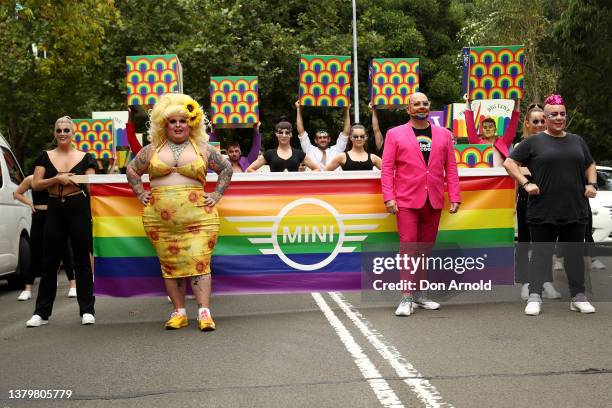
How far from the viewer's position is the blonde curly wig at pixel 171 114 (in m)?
7.73

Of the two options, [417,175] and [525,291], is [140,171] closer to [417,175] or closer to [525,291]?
[417,175]

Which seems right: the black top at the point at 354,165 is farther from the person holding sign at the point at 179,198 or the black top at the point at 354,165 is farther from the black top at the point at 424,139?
the person holding sign at the point at 179,198

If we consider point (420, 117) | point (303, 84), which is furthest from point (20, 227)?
point (420, 117)

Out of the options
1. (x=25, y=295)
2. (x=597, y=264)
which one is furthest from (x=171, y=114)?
(x=597, y=264)

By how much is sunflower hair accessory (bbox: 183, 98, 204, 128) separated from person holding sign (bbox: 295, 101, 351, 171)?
3.02 m

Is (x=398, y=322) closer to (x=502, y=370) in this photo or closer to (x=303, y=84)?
(x=502, y=370)

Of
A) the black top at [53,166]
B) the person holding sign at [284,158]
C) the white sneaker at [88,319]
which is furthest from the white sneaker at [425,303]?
the black top at [53,166]

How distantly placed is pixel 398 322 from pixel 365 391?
2538 millimetres

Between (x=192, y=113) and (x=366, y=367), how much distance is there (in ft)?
9.73

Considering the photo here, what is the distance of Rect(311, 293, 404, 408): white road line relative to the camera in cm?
511

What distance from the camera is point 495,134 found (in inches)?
417

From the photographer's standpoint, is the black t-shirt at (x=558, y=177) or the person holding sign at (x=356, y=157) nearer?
the black t-shirt at (x=558, y=177)

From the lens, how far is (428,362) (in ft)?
20.0

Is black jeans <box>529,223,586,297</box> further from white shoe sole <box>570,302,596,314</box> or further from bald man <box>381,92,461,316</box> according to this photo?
→ bald man <box>381,92,461,316</box>
